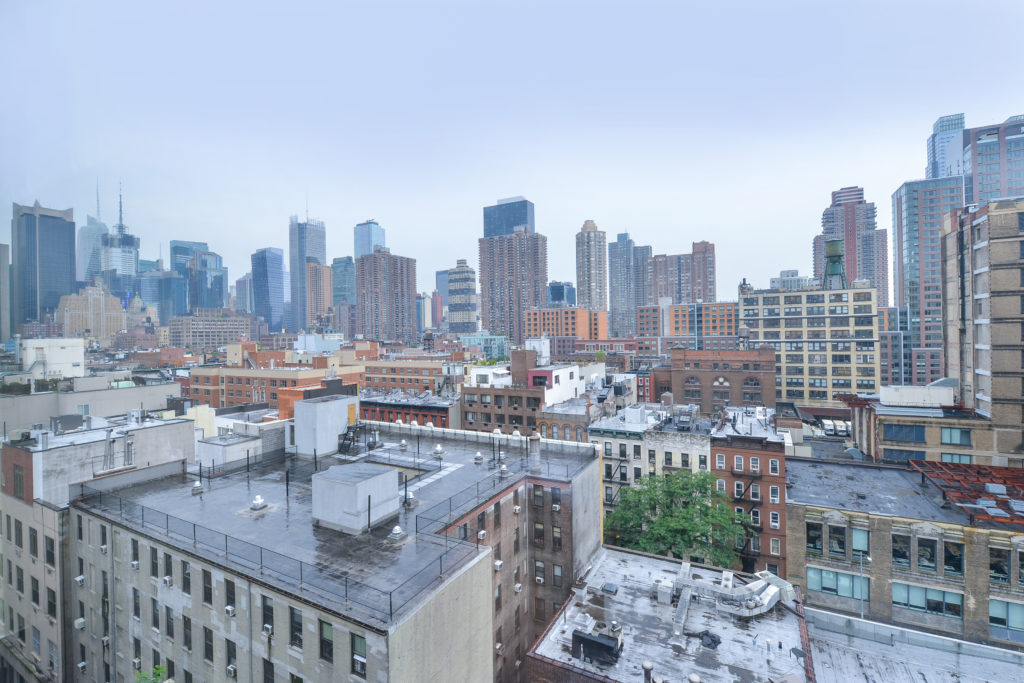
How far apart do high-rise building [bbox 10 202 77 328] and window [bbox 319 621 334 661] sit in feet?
152

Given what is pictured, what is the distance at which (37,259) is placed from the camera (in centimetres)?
7631

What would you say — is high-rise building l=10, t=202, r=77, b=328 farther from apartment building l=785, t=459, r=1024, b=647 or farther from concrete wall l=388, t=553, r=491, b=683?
apartment building l=785, t=459, r=1024, b=647

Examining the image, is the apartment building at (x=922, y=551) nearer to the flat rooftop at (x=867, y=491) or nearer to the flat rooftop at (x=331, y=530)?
the flat rooftop at (x=867, y=491)

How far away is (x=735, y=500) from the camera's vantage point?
4891 centimetres

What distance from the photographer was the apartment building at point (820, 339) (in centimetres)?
10546

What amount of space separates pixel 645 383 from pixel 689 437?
72305 mm

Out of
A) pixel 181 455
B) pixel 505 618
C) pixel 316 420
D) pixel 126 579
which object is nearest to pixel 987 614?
pixel 505 618

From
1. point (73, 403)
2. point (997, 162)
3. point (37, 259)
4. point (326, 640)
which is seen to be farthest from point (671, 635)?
point (997, 162)

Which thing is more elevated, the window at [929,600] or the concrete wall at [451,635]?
the concrete wall at [451,635]

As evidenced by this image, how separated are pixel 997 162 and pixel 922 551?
22270 centimetres

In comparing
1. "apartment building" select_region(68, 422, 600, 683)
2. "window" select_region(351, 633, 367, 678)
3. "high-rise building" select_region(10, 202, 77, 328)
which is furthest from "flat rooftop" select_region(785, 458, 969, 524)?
"high-rise building" select_region(10, 202, 77, 328)

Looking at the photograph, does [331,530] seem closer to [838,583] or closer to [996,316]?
[838,583]

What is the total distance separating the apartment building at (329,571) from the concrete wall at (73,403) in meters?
31.0

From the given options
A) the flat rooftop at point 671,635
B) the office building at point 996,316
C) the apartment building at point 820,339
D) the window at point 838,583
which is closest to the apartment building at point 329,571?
the flat rooftop at point 671,635
